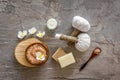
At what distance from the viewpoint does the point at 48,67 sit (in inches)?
59.3

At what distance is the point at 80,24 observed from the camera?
1.45 meters

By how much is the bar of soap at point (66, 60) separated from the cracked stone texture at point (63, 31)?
0.04m

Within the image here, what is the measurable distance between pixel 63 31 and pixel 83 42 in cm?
12

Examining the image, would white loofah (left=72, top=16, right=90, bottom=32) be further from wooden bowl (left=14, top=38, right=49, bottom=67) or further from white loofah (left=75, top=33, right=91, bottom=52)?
wooden bowl (left=14, top=38, right=49, bottom=67)

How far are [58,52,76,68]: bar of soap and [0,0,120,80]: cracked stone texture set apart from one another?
1.4 inches

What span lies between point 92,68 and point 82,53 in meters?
0.10

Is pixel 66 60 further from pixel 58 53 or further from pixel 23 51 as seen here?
pixel 23 51

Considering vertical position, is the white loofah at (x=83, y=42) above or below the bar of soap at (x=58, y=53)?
above

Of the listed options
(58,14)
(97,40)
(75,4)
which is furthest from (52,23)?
(97,40)

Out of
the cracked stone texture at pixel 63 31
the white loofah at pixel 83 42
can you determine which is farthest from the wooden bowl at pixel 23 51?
the white loofah at pixel 83 42

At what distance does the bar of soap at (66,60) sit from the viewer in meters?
1.48

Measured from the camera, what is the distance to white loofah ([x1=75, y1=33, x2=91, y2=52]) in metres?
1.47

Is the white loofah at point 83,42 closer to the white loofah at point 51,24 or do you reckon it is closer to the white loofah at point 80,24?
the white loofah at point 80,24

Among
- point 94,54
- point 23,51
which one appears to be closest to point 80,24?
point 94,54
